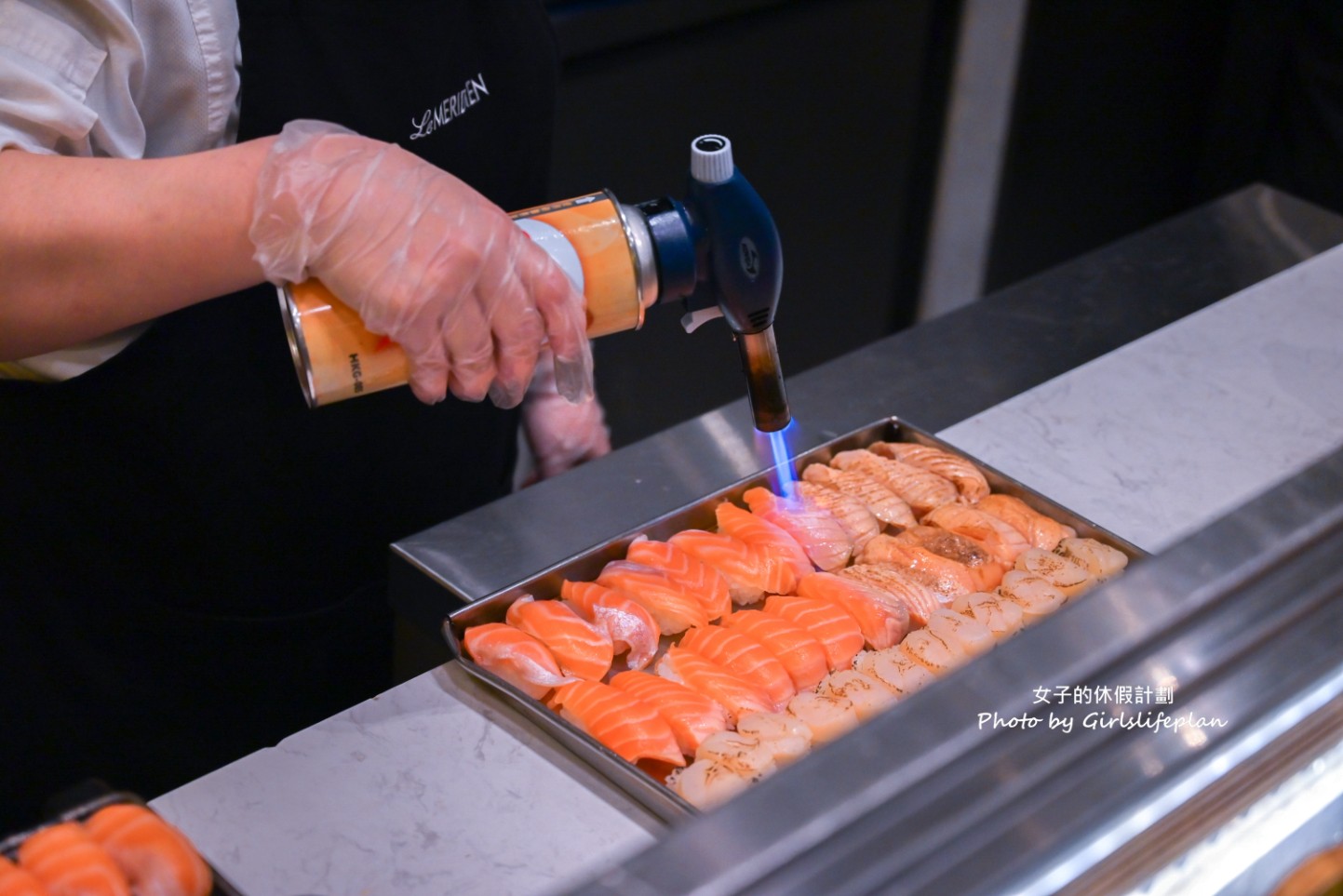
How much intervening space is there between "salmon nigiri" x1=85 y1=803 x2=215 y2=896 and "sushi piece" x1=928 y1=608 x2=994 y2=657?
2.90 feet

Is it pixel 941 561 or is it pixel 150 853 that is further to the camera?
pixel 941 561

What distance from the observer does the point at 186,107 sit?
5.38ft

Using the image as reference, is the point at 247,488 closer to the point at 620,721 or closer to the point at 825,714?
the point at 620,721

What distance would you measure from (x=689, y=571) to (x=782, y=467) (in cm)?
28

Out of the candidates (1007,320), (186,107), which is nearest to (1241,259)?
(1007,320)

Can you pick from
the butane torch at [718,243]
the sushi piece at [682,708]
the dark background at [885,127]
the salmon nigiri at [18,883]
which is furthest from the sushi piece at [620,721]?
the dark background at [885,127]

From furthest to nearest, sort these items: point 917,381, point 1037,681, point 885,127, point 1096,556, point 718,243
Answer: point 885,127 < point 917,381 < point 1096,556 < point 718,243 < point 1037,681

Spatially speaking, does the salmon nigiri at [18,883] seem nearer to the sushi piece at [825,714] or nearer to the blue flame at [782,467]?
Answer: the sushi piece at [825,714]

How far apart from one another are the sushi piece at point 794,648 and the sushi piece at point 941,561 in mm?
202

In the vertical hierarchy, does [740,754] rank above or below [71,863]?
below

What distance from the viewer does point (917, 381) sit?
7.27 ft

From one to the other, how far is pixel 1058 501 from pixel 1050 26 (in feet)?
8.70

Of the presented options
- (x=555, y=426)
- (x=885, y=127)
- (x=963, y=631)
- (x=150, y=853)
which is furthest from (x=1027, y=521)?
(x=885, y=127)

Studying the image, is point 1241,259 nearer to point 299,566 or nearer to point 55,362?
point 299,566
